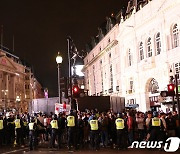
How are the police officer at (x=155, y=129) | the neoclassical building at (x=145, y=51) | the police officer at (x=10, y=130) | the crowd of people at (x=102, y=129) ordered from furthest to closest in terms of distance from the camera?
1. the neoclassical building at (x=145, y=51)
2. the police officer at (x=10, y=130)
3. the crowd of people at (x=102, y=129)
4. the police officer at (x=155, y=129)

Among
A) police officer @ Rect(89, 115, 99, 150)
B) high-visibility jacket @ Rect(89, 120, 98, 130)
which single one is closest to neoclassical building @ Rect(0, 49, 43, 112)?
police officer @ Rect(89, 115, 99, 150)

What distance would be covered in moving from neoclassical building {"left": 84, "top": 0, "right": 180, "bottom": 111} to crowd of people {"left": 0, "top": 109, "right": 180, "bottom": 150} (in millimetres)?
14960

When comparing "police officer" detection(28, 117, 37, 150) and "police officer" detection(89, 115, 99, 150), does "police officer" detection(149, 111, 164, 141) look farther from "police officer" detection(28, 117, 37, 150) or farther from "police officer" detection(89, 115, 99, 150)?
"police officer" detection(28, 117, 37, 150)

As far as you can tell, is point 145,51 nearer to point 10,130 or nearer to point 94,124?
point 10,130

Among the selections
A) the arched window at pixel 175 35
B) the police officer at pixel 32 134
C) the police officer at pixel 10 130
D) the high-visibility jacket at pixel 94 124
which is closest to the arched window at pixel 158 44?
the arched window at pixel 175 35

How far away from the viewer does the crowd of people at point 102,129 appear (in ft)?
58.5

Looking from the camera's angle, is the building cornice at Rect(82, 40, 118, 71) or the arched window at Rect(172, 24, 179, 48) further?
the building cornice at Rect(82, 40, 118, 71)

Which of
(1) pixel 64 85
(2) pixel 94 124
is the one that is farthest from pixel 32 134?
(2) pixel 94 124

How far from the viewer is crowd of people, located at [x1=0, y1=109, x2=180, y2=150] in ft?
58.5

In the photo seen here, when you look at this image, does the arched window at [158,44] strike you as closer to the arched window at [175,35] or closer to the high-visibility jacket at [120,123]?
the arched window at [175,35]

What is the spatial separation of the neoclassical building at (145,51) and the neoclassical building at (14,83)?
47.4 meters

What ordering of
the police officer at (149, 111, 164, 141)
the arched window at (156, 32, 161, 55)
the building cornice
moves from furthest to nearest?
the building cornice, the arched window at (156, 32, 161, 55), the police officer at (149, 111, 164, 141)

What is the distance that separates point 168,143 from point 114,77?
38.2m

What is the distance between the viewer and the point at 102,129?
1934 cm
